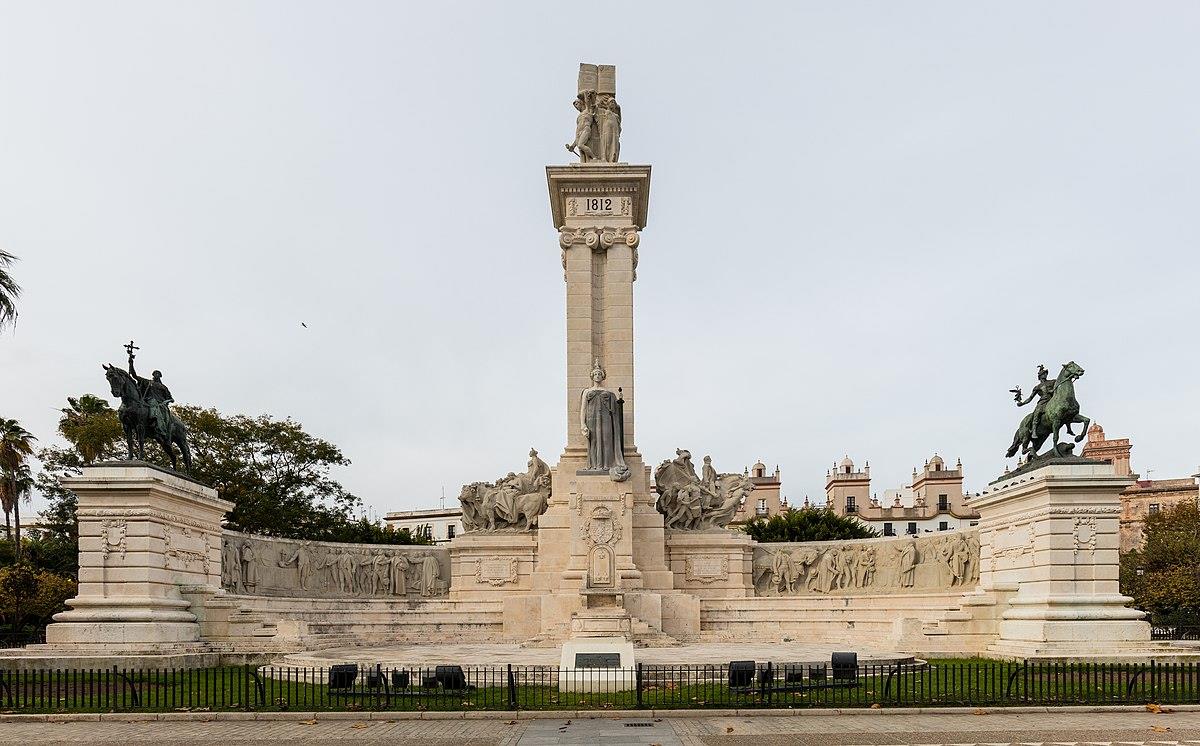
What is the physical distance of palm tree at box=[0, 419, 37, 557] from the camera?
4188cm

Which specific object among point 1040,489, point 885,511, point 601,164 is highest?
point 601,164

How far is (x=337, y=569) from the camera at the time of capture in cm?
3591

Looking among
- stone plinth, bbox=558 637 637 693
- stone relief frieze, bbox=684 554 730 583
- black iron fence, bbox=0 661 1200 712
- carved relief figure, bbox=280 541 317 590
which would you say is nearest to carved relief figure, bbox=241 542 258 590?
carved relief figure, bbox=280 541 317 590

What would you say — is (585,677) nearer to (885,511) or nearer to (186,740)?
(186,740)

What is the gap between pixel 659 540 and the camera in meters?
33.7

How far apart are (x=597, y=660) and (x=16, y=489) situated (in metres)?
35.3

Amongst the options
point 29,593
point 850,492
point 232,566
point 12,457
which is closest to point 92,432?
point 12,457

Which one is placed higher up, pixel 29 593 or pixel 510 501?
pixel 510 501

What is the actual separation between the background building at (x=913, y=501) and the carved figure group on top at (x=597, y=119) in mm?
53777

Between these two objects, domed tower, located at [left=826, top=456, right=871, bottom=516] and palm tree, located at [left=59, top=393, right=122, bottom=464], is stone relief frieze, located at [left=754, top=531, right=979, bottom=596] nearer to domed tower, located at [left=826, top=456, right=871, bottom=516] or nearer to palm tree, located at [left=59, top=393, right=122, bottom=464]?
palm tree, located at [left=59, top=393, right=122, bottom=464]

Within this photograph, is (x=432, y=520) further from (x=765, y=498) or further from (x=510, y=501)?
(x=510, y=501)

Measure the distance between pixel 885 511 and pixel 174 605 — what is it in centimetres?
7185

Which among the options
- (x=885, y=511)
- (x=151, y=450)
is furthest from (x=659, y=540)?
(x=885, y=511)

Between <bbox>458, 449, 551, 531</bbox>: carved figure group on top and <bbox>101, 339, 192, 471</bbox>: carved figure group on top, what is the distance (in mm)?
10314
